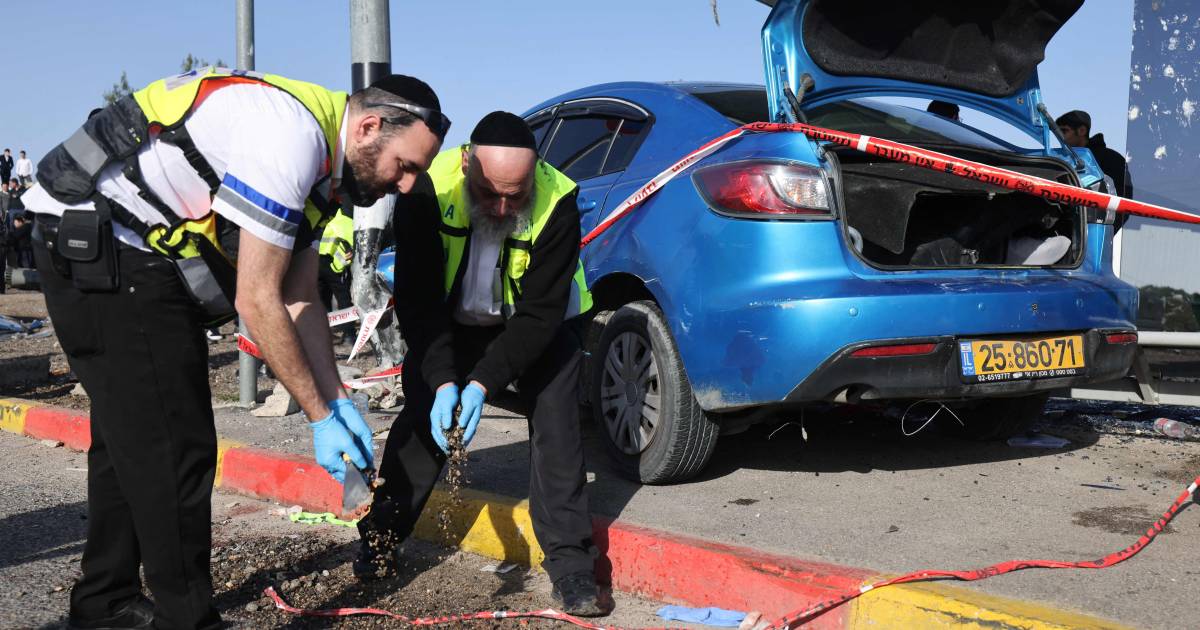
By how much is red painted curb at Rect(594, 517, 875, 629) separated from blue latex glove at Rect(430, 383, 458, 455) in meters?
0.70

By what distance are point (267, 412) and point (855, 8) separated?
389 cm

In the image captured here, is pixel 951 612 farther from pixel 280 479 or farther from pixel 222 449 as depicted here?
pixel 222 449

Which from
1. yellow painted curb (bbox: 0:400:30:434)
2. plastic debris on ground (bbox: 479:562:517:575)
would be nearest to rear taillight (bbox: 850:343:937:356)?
plastic debris on ground (bbox: 479:562:517:575)

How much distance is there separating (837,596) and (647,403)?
54.7 inches

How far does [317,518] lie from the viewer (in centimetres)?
441

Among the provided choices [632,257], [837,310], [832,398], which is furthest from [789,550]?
[632,257]

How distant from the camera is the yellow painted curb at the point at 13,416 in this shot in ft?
21.0

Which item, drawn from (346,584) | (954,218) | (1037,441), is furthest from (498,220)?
(1037,441)

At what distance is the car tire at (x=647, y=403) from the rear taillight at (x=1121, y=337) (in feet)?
4.89

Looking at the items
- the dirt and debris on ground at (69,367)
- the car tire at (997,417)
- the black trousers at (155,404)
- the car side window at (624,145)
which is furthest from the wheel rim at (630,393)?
the dirt and debris on ground at (69,367)

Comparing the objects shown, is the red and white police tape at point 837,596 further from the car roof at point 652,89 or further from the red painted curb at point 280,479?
the car roof at point 652,89

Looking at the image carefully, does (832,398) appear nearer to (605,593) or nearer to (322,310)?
(605,593)

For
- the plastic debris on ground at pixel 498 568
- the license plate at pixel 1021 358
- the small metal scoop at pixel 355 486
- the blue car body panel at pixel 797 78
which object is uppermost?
the blue car body panel at pixel 797 78

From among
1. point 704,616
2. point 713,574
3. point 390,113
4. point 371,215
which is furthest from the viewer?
point 371,215
